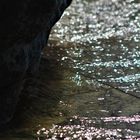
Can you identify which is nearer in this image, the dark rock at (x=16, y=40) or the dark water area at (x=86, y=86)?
the dark rock at (x=16, y=40)

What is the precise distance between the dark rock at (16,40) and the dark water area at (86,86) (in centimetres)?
25

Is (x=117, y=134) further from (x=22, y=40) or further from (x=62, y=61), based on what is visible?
(x=62, y=61)

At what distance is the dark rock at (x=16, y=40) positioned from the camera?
326 centimetres

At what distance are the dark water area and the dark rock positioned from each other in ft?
0.82

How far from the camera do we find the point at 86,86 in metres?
4.48

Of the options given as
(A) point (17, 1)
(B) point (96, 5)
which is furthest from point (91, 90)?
(B) point (96, 5)

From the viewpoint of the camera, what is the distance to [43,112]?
12.8 feet

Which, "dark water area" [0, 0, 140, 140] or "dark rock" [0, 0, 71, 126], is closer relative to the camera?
"dark rock" [0, 0, 71, 126]

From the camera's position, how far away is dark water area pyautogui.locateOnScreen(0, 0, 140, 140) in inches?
142

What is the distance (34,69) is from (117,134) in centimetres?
92

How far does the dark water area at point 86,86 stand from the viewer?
3598 millimetres

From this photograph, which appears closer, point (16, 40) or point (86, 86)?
point (16, 40)

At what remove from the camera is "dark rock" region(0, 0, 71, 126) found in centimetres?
326

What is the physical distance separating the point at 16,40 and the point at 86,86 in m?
1.26
